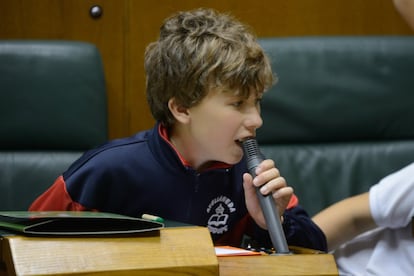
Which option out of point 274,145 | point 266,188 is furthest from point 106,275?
point 274,145

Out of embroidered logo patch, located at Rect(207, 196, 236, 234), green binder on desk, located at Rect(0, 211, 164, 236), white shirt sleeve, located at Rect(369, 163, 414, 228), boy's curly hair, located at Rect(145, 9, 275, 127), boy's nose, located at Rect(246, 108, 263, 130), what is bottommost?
white shirt sleeve, located at Rect(369, 163, 414, 228)

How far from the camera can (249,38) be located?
152 centimetres

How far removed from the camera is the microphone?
1.27 m

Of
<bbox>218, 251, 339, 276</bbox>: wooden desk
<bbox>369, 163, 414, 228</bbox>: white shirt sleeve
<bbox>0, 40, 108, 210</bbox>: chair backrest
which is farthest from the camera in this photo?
<bbox>0, 40, 108, 210</bbox>: chair backrest

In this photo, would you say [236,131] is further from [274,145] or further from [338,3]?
[338,3]

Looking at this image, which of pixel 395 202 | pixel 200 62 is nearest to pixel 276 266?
pixel 200 62

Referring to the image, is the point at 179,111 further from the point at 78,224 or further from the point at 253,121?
the point at 78,224

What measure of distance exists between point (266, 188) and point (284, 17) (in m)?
1.07

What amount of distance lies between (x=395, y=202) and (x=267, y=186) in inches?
23.7

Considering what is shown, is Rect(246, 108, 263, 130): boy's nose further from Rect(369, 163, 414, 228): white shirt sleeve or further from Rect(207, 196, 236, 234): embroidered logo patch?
Rect(369, 163, 414, 228): white shirt sleeve

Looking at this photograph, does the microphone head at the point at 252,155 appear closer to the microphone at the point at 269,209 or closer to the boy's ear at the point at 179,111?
the microphone at the point at 269,209

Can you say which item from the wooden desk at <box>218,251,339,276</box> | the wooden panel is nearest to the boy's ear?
the wooden desk at <box>218,251,339,276</box>

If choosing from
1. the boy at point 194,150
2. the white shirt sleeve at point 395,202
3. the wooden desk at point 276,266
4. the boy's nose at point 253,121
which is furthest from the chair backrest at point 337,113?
the wooden desk at point 276,266

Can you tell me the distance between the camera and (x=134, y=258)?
1012 millimetres
